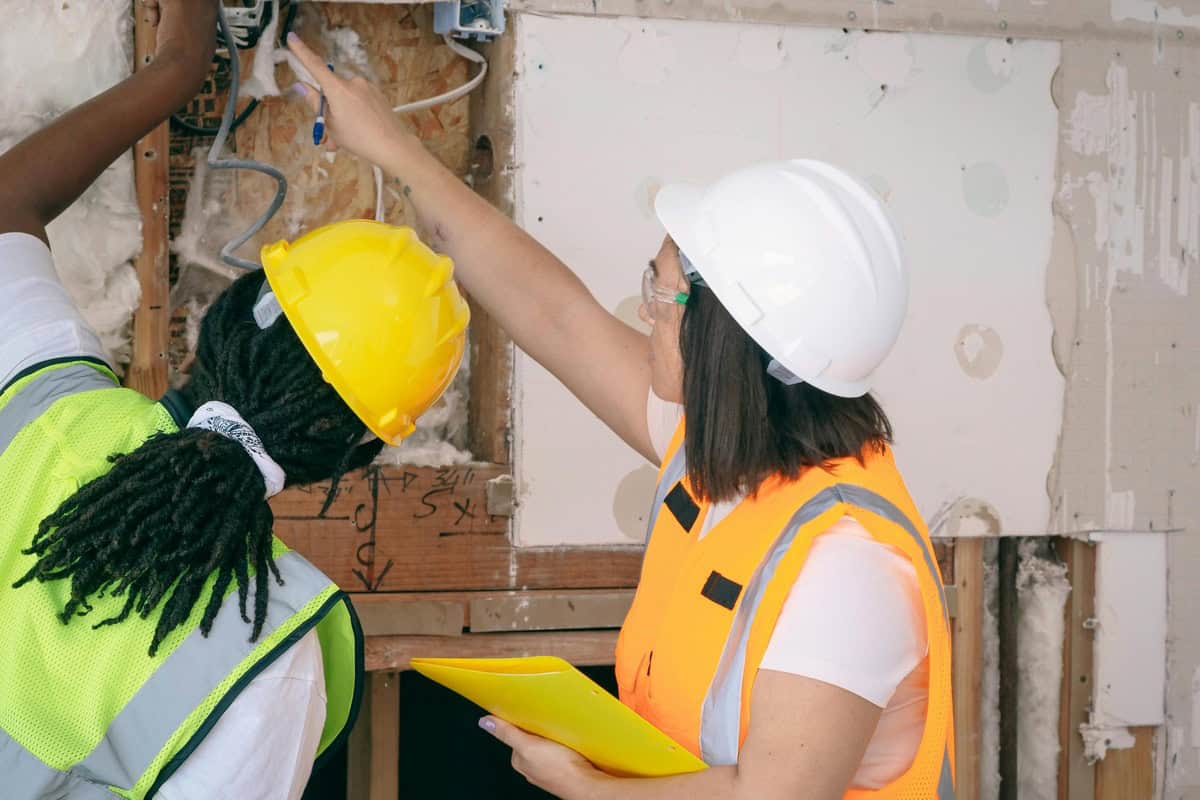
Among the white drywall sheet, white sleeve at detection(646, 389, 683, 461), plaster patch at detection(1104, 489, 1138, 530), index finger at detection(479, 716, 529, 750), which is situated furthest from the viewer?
plaster patch at detection(1104, 489, 1138, 530)

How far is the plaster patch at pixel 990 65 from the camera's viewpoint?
219 cm

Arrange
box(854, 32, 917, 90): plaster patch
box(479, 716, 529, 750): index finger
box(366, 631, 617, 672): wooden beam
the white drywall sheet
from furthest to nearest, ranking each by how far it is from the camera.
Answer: box(854, 32, 917, 90): plaster patch < the white drywall sheet < box(366, 631, 617, 672): wooden beam < box(479, 716, 529, 750): index finger

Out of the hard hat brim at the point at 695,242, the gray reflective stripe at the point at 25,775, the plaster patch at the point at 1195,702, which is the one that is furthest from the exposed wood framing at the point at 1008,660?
the gray reflective stripe at the point at 25,775

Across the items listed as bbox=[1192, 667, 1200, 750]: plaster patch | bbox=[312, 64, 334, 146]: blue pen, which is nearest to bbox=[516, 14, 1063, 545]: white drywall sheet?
bbox=[1192, 667, 1200, 750]: plaster patch

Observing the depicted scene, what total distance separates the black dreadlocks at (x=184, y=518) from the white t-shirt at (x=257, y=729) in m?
0.06

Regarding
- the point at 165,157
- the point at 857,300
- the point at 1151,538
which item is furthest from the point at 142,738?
the point at 1151,538

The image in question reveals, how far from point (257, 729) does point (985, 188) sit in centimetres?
180

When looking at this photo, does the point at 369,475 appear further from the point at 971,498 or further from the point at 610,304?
the point at 971,498

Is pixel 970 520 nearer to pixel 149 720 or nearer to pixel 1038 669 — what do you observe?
pixel 1038 669

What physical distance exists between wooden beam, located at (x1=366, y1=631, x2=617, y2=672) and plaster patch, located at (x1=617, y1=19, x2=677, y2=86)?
3.37 feet

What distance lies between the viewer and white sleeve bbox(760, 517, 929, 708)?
107 centimetres

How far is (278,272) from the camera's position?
112 centimetres

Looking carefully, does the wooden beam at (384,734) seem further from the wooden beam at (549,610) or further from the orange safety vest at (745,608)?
the orange safety vest at (745,608)

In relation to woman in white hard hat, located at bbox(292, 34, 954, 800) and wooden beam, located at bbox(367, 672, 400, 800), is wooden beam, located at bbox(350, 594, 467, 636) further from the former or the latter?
woman in white hard hat, located at bbox(292, 34, 954, 800)
